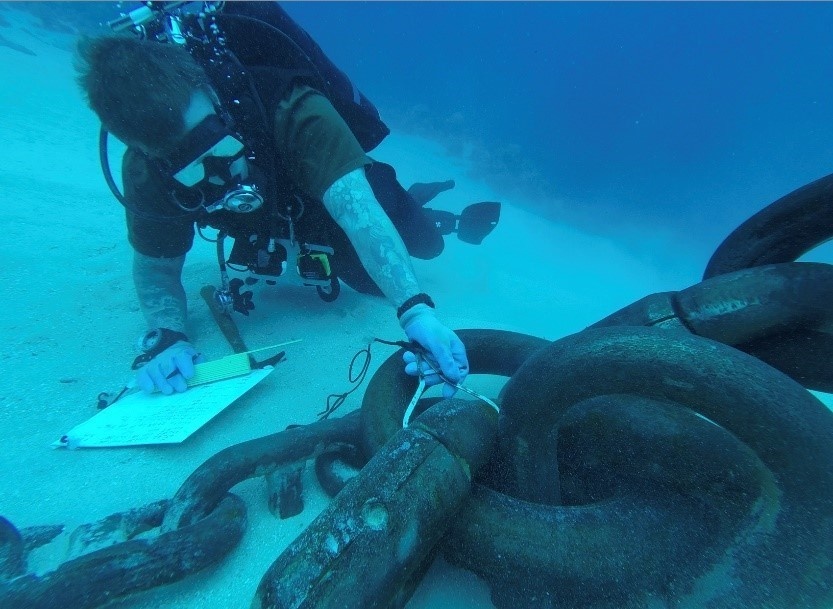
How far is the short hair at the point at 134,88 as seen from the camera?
2.11 metres

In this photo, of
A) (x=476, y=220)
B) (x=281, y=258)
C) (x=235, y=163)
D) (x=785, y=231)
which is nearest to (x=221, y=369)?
(x=281, y=258)

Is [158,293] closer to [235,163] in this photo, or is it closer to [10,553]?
[235,163]

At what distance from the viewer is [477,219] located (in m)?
6.57

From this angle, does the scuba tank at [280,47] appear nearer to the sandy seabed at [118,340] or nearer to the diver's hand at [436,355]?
the sandy seabed at [118,340]

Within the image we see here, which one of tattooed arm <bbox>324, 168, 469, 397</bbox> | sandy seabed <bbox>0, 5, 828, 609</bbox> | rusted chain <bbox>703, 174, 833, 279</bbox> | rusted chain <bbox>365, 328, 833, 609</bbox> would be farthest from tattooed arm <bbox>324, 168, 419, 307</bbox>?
rusted chain <bbox>703, 174, 833, 279</bbox>

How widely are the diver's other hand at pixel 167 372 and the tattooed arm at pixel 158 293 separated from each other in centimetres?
45

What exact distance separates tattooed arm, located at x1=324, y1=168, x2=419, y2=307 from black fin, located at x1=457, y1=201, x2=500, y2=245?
4.14 meters

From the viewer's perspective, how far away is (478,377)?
3045mm

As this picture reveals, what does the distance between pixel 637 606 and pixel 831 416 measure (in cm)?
79

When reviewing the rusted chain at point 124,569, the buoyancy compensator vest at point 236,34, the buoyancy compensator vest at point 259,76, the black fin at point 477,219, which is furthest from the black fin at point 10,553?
the black fin at point 477,219

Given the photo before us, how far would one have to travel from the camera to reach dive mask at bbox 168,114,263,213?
2.29 meters

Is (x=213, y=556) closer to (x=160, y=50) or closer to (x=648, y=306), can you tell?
(x=648, y=306)

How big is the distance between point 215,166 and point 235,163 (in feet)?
0.40

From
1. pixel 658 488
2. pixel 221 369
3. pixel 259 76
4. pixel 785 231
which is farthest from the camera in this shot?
pixel 259 76
